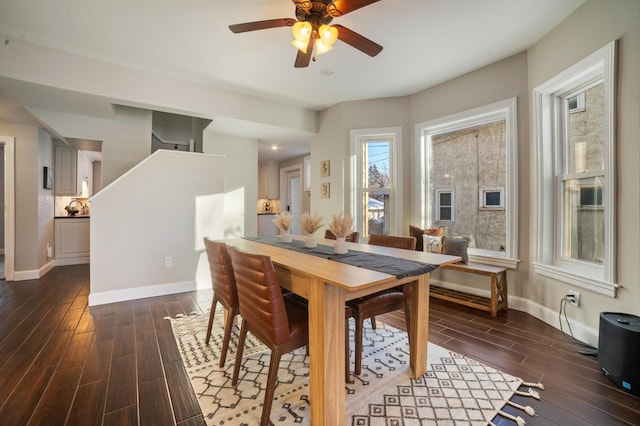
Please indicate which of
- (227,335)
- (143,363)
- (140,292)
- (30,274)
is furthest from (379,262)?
(30,274)

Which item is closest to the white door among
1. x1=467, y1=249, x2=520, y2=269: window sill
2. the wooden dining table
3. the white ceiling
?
the white ceiling

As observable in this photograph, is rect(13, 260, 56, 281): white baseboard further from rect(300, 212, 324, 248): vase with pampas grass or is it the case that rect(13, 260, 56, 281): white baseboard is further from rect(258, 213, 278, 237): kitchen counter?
rect(300, 212, 324, 248): vase with pampas grass

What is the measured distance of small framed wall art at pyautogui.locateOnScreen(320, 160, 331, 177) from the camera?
4668 mm

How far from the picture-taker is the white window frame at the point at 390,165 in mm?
4215

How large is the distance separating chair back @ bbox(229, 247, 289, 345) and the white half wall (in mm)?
2565

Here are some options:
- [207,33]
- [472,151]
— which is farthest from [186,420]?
[472,151]

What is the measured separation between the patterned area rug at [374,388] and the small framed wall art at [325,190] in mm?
2804

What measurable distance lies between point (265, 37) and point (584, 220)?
3470 mm

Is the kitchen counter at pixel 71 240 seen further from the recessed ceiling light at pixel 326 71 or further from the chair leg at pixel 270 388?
the chair leg at pixel 270 388

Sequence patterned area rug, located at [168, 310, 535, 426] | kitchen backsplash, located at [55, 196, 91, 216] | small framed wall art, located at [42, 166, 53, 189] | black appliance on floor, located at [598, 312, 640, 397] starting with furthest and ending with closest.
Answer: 1. kitchen backsplash, located at [55, 196, 91, 216]
2. small framed wall art, located at [42, 166, 53, 189]
3. black appliance on floor, located at [598, 312, 640, 397]
4. patterned area rug, located at [168, 310, 535, 426]

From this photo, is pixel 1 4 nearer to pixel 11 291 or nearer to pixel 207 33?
pixel 207 33

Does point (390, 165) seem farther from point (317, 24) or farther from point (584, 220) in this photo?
point (317, 24)

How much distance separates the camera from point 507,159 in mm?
3154

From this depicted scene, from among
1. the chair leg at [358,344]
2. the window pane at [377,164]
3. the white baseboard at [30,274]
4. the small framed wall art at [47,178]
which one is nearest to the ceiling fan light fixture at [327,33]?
the chair leg at [358,344]
